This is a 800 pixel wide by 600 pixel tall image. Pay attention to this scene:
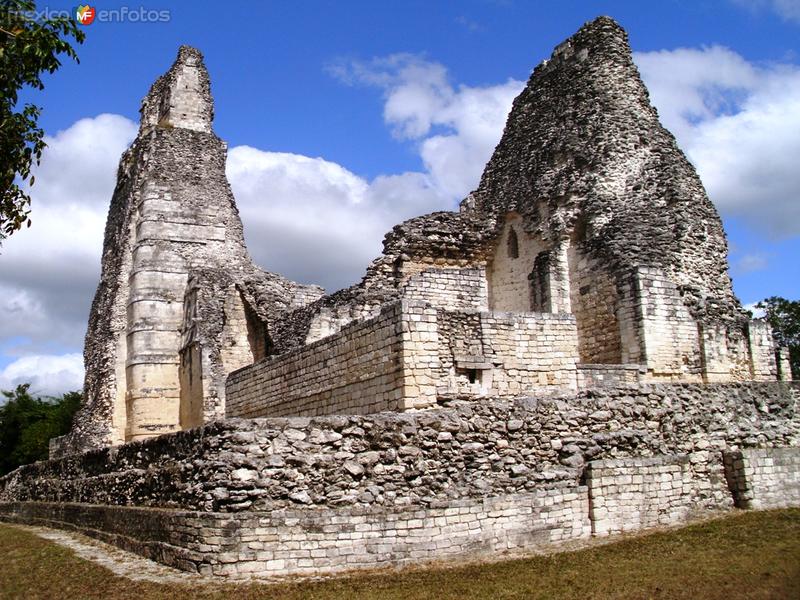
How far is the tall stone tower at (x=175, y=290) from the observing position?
2159 centimetres

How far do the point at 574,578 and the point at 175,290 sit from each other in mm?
17598

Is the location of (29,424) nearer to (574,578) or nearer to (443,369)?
(443,369)

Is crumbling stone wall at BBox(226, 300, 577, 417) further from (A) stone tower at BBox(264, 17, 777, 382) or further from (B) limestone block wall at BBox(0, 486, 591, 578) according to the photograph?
(B) limestone block wall at BBox(0, 486, 591, 578)

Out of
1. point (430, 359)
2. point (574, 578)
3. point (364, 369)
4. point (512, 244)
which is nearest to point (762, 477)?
point (430, 359)

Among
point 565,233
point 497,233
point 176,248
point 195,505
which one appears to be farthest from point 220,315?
point 195,505

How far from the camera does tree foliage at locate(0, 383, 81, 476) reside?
125 ft

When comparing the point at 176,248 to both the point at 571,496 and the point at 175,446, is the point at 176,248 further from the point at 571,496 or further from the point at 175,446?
the point at 571,496

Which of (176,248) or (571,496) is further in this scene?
→ (176,248)

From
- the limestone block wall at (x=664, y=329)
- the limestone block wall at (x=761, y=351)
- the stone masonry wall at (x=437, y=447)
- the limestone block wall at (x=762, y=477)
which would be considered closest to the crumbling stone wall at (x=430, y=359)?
the stone masonry wall at (x=437, y=447)

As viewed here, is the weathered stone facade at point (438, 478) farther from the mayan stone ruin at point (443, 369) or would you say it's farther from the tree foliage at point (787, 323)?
the tree foliage at point (787, 323)

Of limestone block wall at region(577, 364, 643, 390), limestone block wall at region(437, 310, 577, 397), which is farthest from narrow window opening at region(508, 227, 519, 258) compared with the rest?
limestone block wall at region(437, 310, 577, 397)

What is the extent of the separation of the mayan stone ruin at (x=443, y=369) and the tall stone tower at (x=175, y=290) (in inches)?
2.9

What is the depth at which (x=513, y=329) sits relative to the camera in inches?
521

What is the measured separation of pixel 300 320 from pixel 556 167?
724cm
